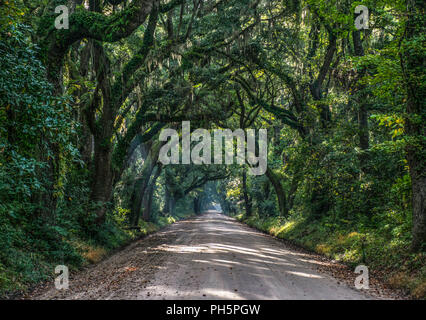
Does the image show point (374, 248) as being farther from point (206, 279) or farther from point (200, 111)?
point (200, 111)

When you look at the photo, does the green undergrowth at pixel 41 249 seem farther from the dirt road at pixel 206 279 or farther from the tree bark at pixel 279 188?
the tree bark at pixel 279 188

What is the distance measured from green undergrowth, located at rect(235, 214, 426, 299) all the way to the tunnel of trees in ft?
0.22

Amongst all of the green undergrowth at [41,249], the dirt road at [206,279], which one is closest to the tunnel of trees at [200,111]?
the green undergrowth at [41,249]

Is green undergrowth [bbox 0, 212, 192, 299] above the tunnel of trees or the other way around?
the other way around

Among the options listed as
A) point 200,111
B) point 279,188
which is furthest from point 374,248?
point 279,188

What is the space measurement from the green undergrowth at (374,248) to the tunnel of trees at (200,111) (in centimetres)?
7

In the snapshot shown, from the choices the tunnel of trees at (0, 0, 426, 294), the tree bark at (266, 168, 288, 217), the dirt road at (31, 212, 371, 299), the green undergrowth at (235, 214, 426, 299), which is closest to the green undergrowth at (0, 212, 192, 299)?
the tunnel of trees at (0, 0, 426, 294)

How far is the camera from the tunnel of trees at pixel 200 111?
7633 mm

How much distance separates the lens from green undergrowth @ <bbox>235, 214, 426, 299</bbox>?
280 inches

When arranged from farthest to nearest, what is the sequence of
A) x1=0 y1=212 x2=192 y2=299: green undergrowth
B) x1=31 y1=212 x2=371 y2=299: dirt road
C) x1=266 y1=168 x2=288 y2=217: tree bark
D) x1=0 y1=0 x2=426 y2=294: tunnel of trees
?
x1=266 y1=168 x2=288 y2=217: tree bark → x1=0 y1=0 x2=426 y2=294: tunnel of trees → x1=0 y1=212 x2=192 y2=299: green undergrowth → x1=31 y1=212 x2=371 y2=299: dirt road

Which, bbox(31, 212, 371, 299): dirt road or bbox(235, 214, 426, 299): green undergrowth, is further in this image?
bbox(235, 214, 426, 299): green undergrowth

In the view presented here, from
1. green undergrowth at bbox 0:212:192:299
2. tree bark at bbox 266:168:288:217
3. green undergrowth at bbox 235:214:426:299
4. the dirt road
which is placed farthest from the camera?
tree bark at bbox 266:168:288:217

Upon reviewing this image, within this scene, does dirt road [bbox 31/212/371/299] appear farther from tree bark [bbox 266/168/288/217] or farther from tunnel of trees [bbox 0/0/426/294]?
tree bark [bbox 266/168/288/217]
